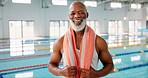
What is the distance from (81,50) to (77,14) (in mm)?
239

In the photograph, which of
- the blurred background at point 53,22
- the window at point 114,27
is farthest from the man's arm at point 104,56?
the window at point 114,27

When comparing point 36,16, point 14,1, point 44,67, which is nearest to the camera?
point 44,67

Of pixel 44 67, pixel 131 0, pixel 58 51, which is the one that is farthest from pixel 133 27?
pixel 58 51

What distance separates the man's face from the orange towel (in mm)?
A: 102

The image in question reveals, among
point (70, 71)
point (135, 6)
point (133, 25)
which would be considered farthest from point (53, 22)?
point (70, 71)

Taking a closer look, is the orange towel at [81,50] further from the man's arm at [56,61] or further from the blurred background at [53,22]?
the blurred background at [53,22]

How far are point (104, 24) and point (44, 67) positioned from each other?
1658 cm

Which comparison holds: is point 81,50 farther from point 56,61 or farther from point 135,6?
point 135,6

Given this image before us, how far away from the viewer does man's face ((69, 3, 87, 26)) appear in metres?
1.25

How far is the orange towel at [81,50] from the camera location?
4.09 feet

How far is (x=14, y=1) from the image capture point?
1559cm

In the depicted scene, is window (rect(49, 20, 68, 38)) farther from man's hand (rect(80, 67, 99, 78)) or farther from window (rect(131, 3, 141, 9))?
man's hand (rect(80, 67, 99, 78))

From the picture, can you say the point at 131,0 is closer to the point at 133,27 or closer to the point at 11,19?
the point at 133,27

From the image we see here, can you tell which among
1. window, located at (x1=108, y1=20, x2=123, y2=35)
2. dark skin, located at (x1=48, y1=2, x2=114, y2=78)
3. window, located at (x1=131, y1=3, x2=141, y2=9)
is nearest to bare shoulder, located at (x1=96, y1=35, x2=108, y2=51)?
dark skin, located at (x1=48, y1=2, x2=114, y2=78)
